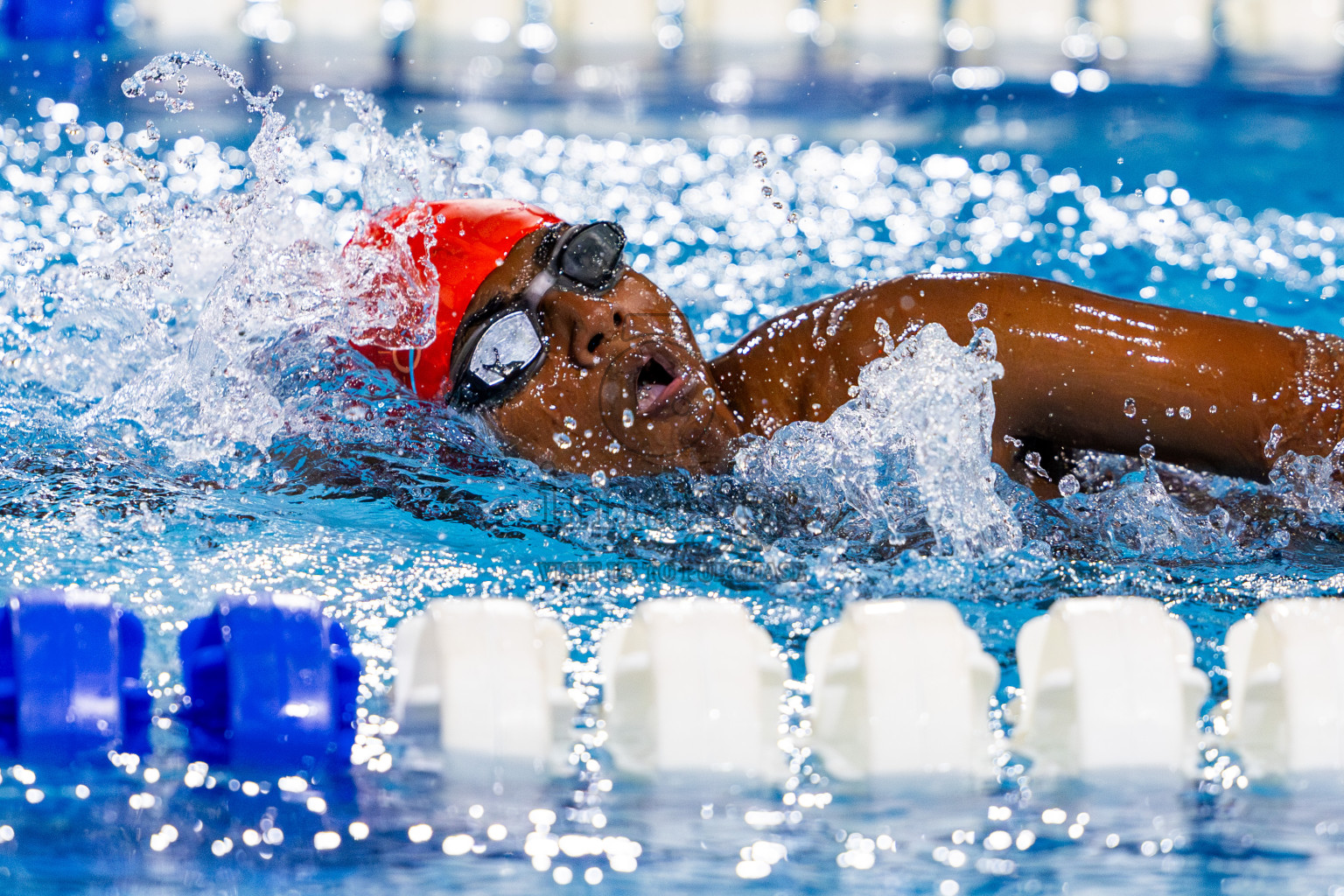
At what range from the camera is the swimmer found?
1.71 meters

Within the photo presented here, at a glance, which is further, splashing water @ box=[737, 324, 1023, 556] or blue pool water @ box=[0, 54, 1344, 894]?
splashing water @ box=[737, 324, 1023, 556]

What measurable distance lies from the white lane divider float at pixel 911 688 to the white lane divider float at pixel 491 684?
238 mm

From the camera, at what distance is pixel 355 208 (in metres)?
3.23

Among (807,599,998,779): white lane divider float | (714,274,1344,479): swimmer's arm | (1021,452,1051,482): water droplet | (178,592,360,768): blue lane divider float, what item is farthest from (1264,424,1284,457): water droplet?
(178,592,360,768): blue lane divider float

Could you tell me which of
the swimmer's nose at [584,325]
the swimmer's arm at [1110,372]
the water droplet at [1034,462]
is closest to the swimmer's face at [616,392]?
the swimmer's nose at [584,325]

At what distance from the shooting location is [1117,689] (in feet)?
3.90

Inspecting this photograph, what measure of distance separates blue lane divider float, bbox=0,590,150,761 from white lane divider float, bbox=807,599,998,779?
23.7 inches

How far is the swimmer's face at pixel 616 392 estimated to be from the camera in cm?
171

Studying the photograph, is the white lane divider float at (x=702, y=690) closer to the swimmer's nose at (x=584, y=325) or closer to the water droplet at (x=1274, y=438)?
the swimmer's nose at (x=584, y=325)

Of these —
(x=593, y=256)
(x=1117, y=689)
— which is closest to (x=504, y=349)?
(x=593, y=256)

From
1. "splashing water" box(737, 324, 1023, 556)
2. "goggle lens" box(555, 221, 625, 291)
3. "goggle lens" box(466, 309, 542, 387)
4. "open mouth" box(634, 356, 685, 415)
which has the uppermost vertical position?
"goggle lens" box(555, 221, 625, 291)

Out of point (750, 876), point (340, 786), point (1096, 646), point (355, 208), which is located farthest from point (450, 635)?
point (355, 208)

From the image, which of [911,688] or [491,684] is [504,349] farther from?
[911,688]

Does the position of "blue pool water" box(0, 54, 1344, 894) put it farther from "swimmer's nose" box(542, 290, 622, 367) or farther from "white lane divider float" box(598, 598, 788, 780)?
"swimmer's nose" box(542, 290, 622, 367)
